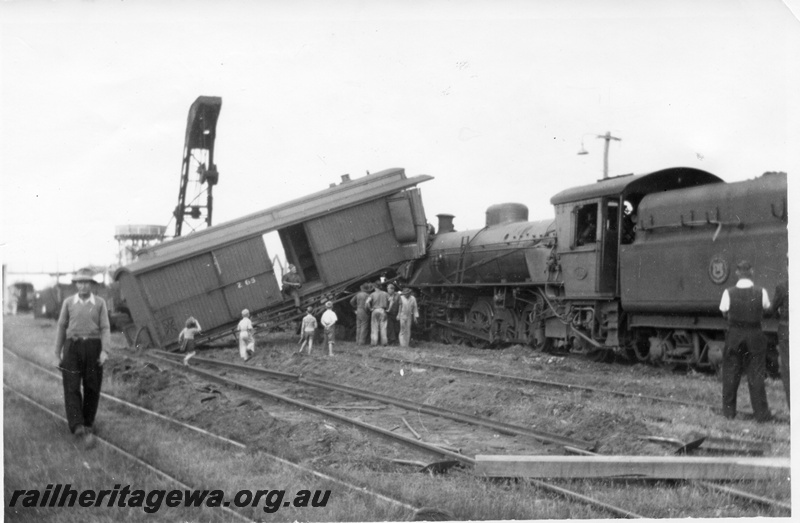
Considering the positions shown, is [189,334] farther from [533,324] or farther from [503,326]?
[533,324]

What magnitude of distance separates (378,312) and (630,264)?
746 centimetres

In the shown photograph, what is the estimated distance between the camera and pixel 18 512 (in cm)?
570

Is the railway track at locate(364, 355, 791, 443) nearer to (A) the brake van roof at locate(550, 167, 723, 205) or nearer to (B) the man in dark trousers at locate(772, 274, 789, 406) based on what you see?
(B) the man in dark trousers at locate(772, 274, 789, 406)

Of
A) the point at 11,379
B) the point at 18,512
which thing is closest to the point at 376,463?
the point at 18,512

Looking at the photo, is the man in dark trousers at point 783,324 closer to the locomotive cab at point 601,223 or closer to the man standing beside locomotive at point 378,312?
the locomotive cab at point 601,223

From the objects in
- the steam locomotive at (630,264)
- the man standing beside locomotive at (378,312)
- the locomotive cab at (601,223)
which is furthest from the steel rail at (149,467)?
the man standing beside locomotive at (378,312)

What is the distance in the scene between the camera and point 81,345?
6738 mm

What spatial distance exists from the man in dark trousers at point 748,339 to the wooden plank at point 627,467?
1.46 metres

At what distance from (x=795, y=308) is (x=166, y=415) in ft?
24.6

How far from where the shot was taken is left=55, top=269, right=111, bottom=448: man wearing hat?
22.1ft

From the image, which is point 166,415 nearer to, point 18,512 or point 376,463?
point 18,512

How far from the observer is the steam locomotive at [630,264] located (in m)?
8.47

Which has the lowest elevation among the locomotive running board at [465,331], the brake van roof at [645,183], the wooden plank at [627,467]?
the wooden plank at [627,467]

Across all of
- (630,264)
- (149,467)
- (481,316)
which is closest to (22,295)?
(481,316)
